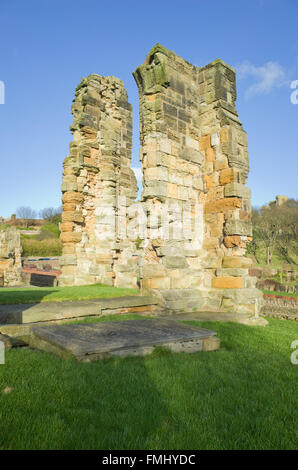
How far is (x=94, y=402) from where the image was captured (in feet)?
8.32

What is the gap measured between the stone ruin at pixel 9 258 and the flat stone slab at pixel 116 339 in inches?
461

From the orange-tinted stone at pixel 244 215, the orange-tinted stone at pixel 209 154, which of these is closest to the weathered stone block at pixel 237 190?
the orange-tinted stone at pixel 244 215

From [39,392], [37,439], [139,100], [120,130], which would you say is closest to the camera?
[37,439]

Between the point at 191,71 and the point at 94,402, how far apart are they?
8.04 meters

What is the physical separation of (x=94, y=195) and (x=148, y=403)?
10.0m

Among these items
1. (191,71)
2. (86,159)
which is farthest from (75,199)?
(191,71)

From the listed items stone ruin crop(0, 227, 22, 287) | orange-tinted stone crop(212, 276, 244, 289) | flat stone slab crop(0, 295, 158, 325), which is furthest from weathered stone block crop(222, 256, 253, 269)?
stone ruin crop(0, 227, 22, 287)

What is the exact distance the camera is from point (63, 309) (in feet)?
18.8

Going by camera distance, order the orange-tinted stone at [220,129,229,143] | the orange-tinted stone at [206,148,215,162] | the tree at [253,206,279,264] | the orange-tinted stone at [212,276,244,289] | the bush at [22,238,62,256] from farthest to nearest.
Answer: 1. the tree at [253,206,279,264]
2. the bush at [22,238,62,256]
3. the orange-tinted stone at [206,148,215,162]
4. the orange-tinted stone at [220,129,229,143]
5. the orange-tinted stone at [212,276,244,289]

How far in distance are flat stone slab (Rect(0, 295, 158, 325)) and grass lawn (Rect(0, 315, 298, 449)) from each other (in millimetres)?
1513

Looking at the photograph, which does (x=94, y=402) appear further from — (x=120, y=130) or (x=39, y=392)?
(x=120, y=130)

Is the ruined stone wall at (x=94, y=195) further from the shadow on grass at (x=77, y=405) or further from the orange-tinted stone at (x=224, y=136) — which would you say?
the shadow on grass at (x=77, y=405)

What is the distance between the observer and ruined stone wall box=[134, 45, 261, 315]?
23.1 feet

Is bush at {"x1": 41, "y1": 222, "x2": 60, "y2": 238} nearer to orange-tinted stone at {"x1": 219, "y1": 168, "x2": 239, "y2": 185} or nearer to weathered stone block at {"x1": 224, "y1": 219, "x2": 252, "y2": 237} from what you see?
orange-tinted stone at {"x1": 219, "y1": 168, "x2": 239, "y2": 185}
